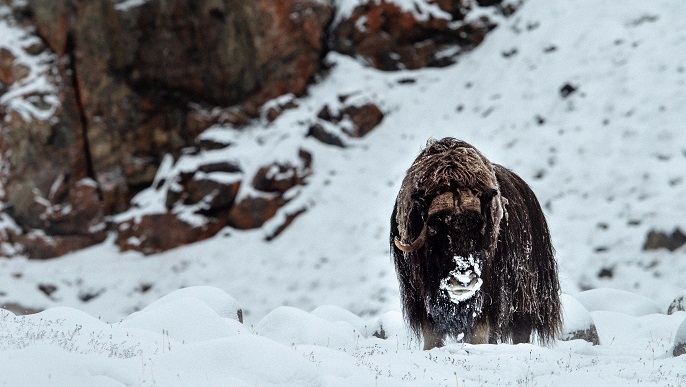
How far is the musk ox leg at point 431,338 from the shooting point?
5969 mm

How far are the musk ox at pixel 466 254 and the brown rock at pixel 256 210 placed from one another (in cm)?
929

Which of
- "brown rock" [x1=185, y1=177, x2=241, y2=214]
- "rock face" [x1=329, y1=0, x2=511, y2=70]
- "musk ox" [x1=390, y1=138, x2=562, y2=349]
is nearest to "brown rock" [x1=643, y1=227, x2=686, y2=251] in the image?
"musk ox" [x1=390, y1=138, x2=562, y2=349]

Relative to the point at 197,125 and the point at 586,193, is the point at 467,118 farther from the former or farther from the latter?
the point at 197,125

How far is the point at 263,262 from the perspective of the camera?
14586 millimetres

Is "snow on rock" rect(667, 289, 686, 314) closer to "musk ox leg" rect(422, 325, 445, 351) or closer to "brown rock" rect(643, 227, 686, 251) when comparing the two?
"brown rock" rect(643, 227, 686, 251)

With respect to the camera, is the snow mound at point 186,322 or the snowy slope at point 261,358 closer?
the snowy slope at point 261,358

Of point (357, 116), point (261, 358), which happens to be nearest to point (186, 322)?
point (261, 358)

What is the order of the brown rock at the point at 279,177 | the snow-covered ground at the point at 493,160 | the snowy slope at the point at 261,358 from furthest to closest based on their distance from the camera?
the brown rock at the point at 279,177
the snow-covered ground at the point at 493,160
the snowy slope at the point at 261,358

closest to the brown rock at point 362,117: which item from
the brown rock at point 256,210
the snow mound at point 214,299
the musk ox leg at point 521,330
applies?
the brown rock at point 256,210

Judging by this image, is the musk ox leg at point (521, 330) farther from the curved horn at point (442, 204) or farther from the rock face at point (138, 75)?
the rock face at point (138, 75)

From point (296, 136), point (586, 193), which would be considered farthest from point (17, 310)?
point (586, 193)

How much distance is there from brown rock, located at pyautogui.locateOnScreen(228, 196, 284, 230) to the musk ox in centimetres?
929

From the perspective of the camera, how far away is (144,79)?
59.0ft

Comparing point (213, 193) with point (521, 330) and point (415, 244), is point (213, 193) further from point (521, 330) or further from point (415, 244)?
point (415, 244)
